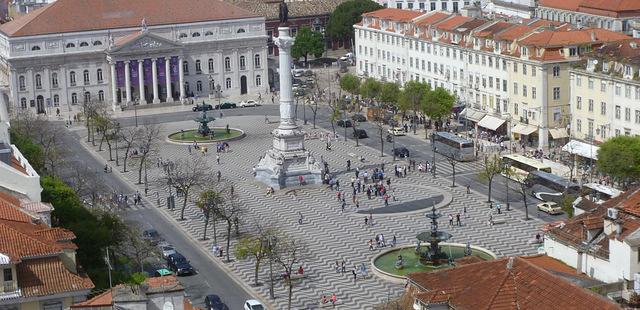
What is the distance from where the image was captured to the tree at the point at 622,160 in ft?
328

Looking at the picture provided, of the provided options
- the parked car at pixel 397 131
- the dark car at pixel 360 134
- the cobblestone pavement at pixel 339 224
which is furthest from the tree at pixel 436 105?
the cobblestone pavement at pixel 339 224

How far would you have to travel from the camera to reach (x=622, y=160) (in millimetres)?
99938

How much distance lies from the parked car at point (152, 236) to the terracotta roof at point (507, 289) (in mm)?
40641

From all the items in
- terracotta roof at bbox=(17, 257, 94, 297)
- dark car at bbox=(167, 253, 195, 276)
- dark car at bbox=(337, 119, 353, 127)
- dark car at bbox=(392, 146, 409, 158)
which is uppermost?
terracotta roof at bbox=(17, 257, 94, 297)

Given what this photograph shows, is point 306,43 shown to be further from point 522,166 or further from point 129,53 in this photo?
point 522,166

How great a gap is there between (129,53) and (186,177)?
5958 centimetres

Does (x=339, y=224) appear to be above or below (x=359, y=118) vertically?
below

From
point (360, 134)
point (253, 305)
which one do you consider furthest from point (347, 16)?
point (253, 305)

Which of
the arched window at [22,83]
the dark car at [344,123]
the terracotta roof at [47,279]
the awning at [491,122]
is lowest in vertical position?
the dark car at [344,123]

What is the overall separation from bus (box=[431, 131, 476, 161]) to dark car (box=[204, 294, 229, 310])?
144 feet

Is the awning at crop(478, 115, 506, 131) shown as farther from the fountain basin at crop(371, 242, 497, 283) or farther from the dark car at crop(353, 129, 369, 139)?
the fountain basin at crop(371, 242, 497, 283)

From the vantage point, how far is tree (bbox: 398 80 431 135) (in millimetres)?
135750

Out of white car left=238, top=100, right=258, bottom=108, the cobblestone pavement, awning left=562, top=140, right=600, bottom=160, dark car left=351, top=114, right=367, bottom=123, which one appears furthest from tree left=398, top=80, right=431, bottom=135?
white car left=238, top=100, right=258, bottom=108

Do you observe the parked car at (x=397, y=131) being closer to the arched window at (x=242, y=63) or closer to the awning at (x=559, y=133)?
the awning at (x=559, y=133)
